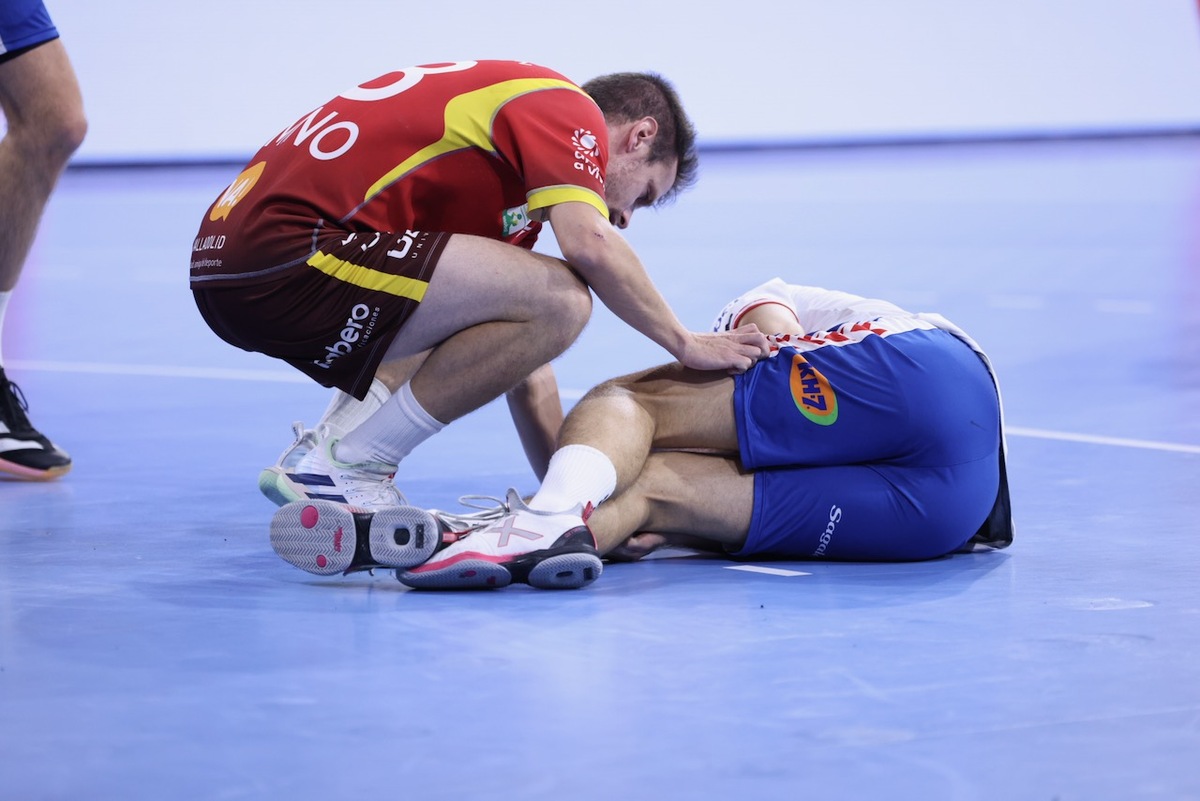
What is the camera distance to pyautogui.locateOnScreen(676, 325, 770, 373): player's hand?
123 inches

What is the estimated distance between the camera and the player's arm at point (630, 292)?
3.06 meters

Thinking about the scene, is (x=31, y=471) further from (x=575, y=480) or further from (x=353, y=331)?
(x=575, y=480)

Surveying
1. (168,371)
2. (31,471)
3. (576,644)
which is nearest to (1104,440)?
(576,644)

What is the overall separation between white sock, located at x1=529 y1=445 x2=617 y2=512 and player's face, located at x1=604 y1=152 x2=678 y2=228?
0.74 metres

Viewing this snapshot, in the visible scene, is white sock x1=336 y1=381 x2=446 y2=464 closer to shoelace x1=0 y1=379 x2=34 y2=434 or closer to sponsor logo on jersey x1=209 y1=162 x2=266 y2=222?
sponsor logo on jersey x1=209 y1=162 x2=266 y2=222

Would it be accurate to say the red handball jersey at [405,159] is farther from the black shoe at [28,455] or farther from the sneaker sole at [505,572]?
the black shoe at [28,455]

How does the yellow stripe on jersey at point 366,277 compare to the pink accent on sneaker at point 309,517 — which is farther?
the yellow stripe on jersey at point 366,277

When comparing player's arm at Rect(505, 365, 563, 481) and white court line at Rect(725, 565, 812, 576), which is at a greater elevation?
Answer: player's arm at Rect(505, 365, 563, 481)

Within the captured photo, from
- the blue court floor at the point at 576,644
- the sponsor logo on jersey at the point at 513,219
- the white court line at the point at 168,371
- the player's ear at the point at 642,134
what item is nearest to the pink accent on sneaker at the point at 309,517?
the blue court floor at the point at 576,644

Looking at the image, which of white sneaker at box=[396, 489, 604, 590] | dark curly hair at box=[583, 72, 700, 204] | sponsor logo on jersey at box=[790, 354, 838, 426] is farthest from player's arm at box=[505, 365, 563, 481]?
white sneaker at box=[396, 489, 604, 590]

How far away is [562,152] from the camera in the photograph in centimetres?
308

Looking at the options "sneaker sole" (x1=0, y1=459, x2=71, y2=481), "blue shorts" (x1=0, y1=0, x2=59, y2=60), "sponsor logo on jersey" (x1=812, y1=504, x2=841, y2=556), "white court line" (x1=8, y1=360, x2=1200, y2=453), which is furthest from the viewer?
"white court line" (x1=8, y1=360, x2=1200, y2=453)

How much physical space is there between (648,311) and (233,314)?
0.90 meters

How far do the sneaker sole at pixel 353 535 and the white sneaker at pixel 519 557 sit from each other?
0.04 metres
